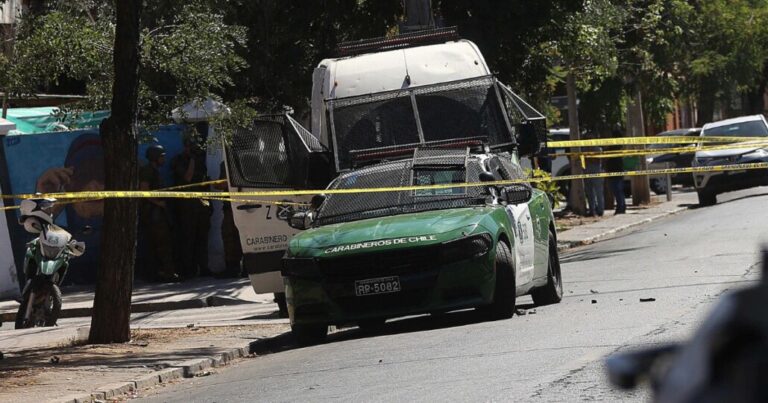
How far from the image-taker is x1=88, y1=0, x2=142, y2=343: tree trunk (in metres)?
13.0

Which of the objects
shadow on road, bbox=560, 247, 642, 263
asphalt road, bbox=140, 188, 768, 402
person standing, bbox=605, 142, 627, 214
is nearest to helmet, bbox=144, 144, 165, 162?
shadow on road, bbox=560, 247, 642, 263

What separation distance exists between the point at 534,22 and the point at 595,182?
9.74 metres

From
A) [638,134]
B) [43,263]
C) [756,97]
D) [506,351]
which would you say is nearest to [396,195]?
[506,351]

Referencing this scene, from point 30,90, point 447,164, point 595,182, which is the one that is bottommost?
point 595,182

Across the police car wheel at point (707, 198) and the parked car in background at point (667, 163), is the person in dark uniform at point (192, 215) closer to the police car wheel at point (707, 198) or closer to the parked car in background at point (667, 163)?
the police car wheel at point (707, 198)

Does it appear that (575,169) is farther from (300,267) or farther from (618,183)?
(300,267)

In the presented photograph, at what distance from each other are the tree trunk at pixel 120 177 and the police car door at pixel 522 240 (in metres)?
3.50

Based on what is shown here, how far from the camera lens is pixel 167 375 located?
1105cm

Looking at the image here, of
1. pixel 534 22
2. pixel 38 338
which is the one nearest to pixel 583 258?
pixel 534 22

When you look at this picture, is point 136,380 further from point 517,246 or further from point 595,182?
point 595,182

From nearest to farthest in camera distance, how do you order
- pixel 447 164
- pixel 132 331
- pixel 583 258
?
pixel 447 164
pixel 132 331
pixel 583 258

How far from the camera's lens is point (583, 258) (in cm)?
2141

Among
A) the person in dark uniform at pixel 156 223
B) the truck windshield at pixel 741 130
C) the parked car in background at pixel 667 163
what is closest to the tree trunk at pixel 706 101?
the parked car in background at pixel 667 163

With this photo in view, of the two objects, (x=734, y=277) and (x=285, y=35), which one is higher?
(x=285, y=35)
